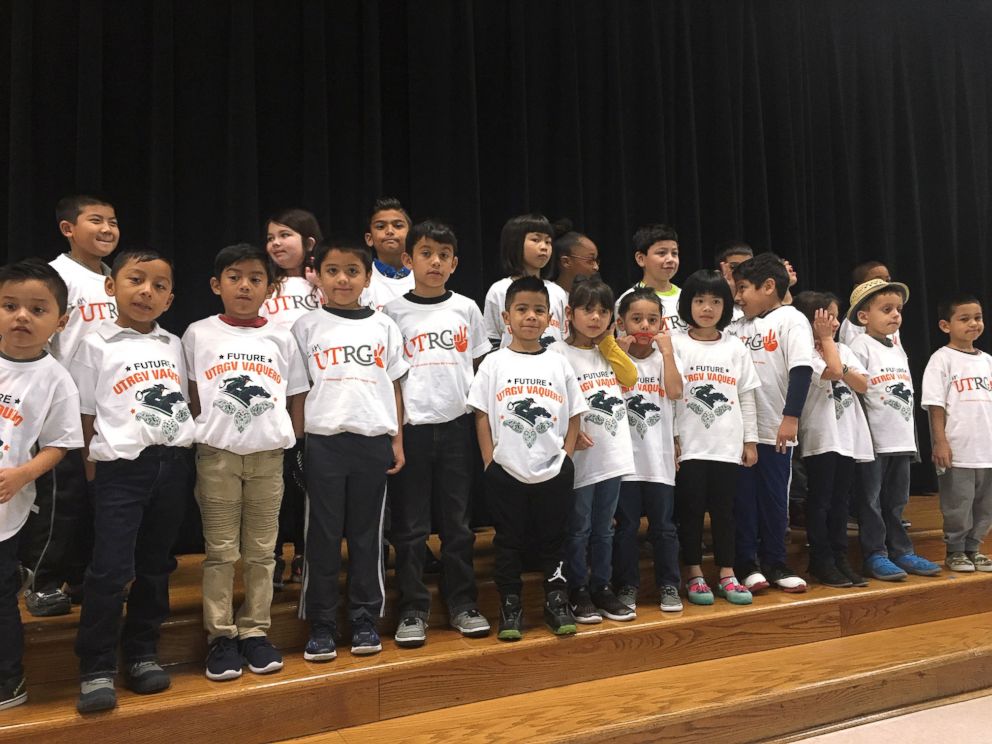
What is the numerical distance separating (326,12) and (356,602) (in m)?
2.48

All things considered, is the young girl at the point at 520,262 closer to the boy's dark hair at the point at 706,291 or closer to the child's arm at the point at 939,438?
the boy's dark hair at the point at 706,291

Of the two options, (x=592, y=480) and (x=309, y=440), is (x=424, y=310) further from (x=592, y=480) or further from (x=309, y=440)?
(x=592, y=480)

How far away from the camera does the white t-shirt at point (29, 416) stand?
1.72m

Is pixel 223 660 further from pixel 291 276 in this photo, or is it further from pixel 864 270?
pixel 864 270

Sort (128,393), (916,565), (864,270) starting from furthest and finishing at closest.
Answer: (864,270), (916,565), (128,393)

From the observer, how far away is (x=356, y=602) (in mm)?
2070

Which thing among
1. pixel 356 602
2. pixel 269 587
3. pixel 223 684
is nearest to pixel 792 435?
pixel 356 602

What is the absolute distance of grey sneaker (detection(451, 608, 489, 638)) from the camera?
2164 millimetres

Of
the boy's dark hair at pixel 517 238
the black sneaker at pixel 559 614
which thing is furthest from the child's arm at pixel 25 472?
the boy's dark hair at pixel 517 238

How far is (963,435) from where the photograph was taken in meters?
3.02

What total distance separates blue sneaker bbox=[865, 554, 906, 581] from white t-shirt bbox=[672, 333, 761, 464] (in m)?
0.80

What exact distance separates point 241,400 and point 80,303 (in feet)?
1.95

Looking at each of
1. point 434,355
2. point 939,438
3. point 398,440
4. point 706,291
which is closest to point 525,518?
point 398,440

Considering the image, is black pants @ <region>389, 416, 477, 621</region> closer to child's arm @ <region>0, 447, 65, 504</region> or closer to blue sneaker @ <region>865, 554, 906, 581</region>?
child's arm @ <region>0, 447, 65, 504</region>
